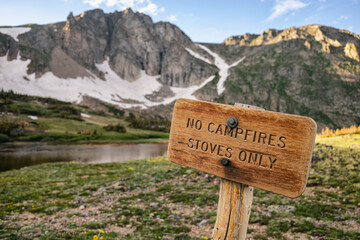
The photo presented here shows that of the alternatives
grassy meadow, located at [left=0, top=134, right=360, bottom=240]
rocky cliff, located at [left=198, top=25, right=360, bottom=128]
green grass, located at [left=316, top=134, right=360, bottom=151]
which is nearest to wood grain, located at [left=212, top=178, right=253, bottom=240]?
grassy meadow, located at [left=0, top=134, right=360, bottom=240]

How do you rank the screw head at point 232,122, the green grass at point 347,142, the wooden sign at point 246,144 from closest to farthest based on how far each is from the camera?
1. the wooden sign at point 246,144
2. the screw head at point 232,122
3. the green grass at point 347,142

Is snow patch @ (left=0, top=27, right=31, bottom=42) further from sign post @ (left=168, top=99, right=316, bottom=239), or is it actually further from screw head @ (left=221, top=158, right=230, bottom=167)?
screw head @ (left=221, top=158, right=230, bottom=167)

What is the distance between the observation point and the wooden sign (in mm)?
2863

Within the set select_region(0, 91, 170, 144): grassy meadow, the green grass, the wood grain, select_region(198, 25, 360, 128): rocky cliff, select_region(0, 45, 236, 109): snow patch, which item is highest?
select_region(198, 25, 360, 128): rocky cliff

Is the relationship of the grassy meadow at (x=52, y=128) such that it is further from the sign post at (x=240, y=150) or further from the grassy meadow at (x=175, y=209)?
the sign post at (x=240, y=150)

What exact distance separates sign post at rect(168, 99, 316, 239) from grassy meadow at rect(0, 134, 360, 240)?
2857 millimetres

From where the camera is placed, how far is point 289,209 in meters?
8.78

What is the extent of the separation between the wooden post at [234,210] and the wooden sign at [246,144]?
0.29 m

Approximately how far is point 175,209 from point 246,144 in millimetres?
7628

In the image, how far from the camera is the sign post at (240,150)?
2.88 m

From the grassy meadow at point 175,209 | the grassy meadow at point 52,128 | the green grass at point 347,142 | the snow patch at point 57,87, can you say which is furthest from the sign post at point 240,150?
the snow patch at point 57,87

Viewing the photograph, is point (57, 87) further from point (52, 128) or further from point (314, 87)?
point (314, 87)

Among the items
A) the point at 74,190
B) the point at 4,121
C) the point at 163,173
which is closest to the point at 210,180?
the point at 163,173

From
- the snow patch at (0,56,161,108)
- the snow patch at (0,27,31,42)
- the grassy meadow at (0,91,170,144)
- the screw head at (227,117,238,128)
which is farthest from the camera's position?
the snow patch at (0,27,31,42)
